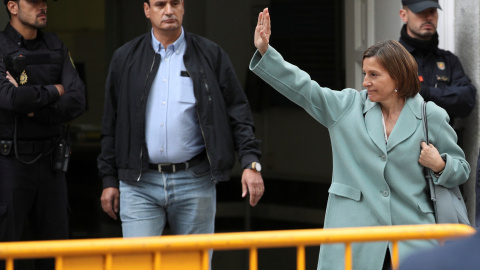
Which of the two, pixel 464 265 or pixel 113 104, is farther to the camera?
pixel 113 104

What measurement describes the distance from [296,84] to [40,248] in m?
1.65

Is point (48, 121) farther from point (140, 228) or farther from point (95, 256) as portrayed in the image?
point (95, 256)

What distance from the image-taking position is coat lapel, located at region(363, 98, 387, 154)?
4.21 m

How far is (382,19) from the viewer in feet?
21.0

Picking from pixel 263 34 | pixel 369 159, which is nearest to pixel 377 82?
pixel 369 159

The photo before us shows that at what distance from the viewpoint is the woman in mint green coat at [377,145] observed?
4184 mm

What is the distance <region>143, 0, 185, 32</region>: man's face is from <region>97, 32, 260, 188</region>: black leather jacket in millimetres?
133

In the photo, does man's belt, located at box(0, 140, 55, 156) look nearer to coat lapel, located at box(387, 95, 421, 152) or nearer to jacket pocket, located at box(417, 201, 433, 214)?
coat lapel, located at box(387, 95, 421, 152)

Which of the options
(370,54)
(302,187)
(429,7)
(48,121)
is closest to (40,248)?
(370,54)

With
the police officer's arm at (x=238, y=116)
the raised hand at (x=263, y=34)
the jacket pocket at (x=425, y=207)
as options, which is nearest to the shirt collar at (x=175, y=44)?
the police officer's arm at (x=238, y=116)

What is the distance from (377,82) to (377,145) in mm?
287

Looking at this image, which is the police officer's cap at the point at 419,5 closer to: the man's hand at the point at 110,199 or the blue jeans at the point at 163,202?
the blue jeans at the point at 163,202

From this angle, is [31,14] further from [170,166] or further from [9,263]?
[9,263]

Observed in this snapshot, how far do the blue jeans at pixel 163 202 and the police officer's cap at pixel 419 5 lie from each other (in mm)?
1711
